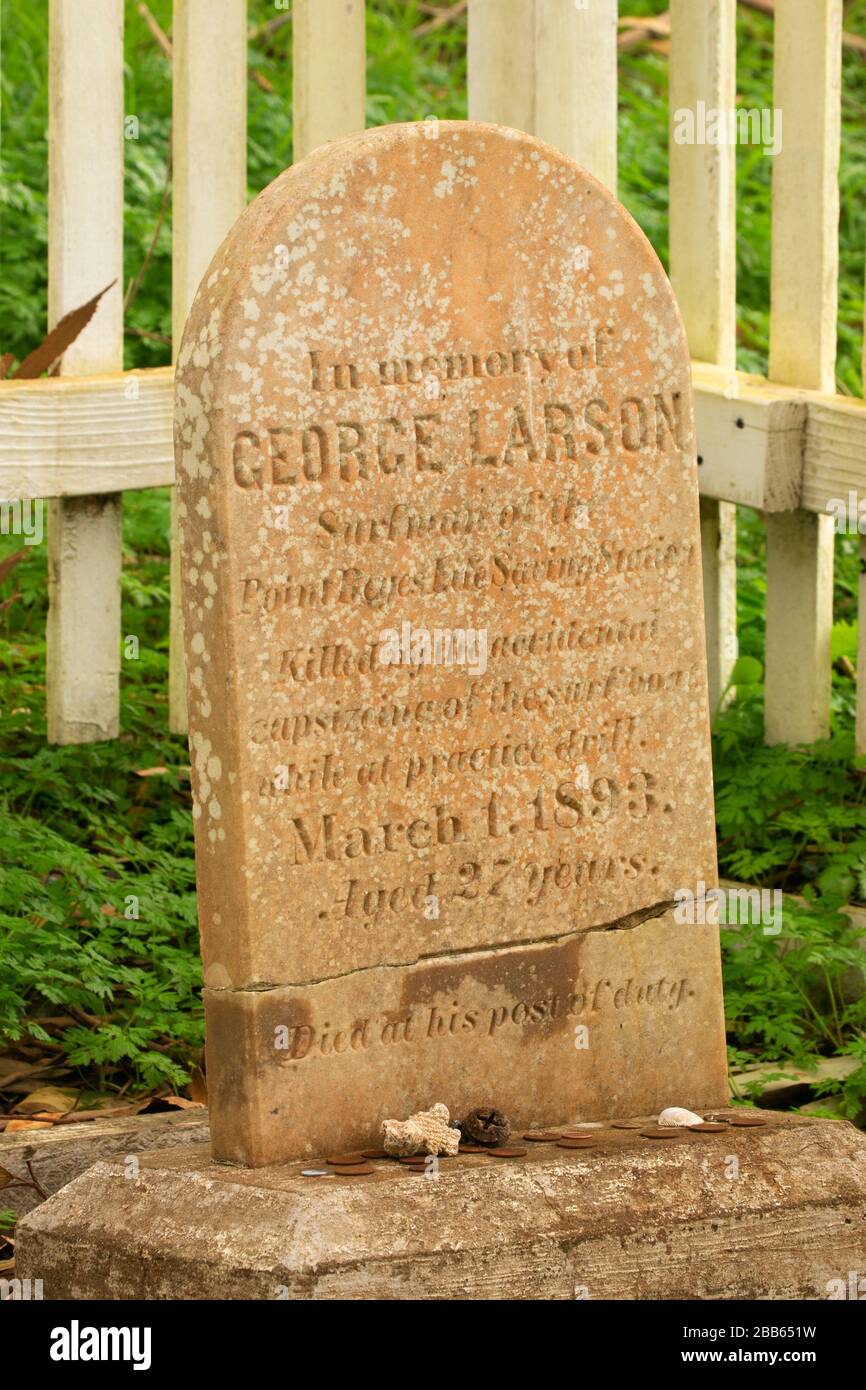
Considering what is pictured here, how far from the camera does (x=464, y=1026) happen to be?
3367 mm

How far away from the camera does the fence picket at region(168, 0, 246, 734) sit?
4.67 m

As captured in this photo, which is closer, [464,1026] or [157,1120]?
[464,1026]

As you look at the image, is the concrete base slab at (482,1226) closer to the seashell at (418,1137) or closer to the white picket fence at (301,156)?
the seashell at (418,1137)

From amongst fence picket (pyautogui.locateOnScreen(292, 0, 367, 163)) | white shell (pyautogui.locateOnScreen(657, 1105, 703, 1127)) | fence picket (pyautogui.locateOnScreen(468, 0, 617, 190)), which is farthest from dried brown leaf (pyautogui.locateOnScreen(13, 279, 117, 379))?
white shell (pyautogui.locateOnScreen(657, 1105, 703, 1127))

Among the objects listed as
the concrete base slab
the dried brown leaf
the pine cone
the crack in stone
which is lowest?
the concrete base slab

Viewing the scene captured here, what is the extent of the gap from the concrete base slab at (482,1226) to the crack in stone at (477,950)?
271 mm

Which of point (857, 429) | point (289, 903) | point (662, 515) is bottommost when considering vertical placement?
point (289, 903)

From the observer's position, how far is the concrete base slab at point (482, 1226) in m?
2.88

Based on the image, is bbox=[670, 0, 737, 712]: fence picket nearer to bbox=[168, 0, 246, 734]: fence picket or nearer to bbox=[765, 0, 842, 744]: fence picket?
bbox=[765, 0, 842, 744]: fence picket

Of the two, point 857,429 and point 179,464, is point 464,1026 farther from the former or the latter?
point 857,429

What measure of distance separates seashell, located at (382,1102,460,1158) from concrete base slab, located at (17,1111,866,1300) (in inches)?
1.3
